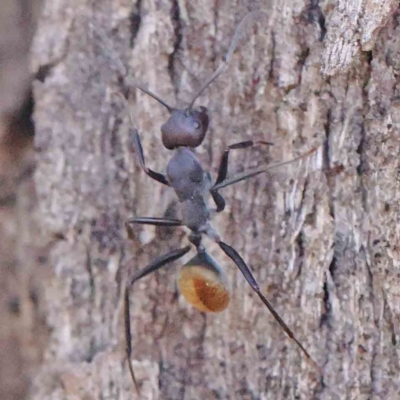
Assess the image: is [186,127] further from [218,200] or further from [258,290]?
[258,290]

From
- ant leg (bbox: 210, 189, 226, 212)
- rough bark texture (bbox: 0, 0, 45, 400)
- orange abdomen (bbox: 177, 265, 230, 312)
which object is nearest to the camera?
orange abdomen (bbox: 177, 265, 230, 312)

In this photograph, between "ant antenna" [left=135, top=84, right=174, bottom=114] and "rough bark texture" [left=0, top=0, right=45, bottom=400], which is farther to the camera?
"rough bark texture" [left=0, top=0, right=45, bottom=400]

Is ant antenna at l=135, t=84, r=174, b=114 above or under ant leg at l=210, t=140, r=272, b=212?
above

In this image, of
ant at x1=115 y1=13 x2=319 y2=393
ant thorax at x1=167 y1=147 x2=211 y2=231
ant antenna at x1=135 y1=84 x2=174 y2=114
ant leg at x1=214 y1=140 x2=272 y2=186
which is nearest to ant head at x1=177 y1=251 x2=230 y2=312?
ant at x1=115 y1=13 x2=319 y2=393

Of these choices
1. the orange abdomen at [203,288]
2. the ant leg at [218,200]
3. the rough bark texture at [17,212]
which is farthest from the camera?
the rough bark texture at [17,212]

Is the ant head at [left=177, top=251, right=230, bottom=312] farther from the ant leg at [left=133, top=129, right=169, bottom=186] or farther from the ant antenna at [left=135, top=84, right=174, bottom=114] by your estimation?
the ant antenna at [left=135, top=84, right=174, bottom=114]

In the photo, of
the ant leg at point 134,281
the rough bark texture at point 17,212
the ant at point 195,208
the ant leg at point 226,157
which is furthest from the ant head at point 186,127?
the rough bark texture at point 17,212

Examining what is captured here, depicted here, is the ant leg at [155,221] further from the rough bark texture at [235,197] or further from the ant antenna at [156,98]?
the ant antenna at [156,98]
